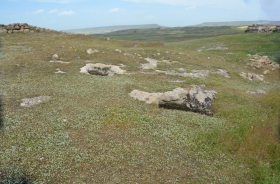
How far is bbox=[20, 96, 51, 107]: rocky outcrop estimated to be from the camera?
22017 millimetres

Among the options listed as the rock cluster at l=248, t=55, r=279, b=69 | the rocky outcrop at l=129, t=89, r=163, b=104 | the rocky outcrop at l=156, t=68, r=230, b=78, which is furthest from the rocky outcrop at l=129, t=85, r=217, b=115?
the rock cluster at l=248, t=55, r=279, b=69

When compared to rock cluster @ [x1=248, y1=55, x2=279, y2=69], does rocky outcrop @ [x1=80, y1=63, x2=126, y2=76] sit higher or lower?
higher

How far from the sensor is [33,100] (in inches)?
901

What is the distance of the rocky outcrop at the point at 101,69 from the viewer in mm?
34438

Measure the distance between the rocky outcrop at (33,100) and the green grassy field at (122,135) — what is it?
55 cm

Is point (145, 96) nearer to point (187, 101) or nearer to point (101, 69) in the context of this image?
→ point (187, 101)

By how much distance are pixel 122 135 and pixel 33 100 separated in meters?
10.4

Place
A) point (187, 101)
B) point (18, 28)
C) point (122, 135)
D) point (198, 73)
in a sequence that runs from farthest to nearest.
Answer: point (18, 28)
point (198, 73)
point (187, 101)
point (122, 135)

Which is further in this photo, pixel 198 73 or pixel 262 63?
pixel 262 63

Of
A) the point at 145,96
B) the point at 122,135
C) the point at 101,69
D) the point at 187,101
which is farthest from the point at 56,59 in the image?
the point at 122,135

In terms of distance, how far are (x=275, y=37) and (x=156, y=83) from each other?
71700mm

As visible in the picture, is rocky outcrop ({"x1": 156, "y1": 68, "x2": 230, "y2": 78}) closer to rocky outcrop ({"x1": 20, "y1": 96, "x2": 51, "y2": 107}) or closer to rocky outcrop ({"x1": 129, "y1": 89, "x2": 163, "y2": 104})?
rocky outcrop ({"x1": 129, "y1": 89, "x2": 163, "y2": 104})

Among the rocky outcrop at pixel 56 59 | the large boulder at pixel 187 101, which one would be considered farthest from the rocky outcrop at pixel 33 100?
the rocky outcrop at pixel 56 59

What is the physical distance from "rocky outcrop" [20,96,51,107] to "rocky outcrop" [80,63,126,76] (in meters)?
10.5
